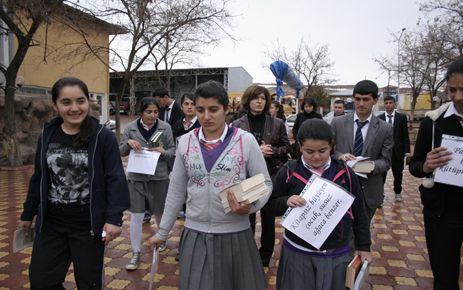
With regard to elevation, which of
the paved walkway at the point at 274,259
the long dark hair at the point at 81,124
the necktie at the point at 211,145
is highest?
the long dark hair at the point at 81,124

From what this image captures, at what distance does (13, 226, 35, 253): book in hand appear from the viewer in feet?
8.20

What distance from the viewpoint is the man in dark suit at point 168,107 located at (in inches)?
217

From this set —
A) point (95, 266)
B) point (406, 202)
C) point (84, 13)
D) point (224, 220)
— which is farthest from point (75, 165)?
point (84, 13)

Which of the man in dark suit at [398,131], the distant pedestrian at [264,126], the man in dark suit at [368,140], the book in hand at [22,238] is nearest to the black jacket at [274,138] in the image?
the distant pedestrian at [264,126]

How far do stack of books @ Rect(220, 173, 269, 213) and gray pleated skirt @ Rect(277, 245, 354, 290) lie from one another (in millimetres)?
468

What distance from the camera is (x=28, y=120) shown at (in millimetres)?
12148

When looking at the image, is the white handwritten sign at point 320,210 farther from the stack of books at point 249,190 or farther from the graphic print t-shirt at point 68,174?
the graphic print t-shirt at point 68,174

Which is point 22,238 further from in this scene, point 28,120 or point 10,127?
point 28,120

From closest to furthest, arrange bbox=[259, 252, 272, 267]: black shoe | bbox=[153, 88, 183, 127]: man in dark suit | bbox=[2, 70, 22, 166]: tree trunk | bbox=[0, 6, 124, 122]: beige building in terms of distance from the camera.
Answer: bbox=[259, 252, 272, 267]: black shoe < bbox=[153, 88, 183, 127]: man in dark suit < bbox=[2, 70, 22, 166]: tree trunk < bbox=[0, 6, 124, 122]: beige building

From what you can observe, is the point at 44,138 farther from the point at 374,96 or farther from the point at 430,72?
the point at 430,72

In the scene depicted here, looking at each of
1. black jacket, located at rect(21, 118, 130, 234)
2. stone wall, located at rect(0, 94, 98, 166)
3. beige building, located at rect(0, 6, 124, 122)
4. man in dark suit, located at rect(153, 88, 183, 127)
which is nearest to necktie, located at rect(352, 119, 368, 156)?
black jacket, located at rect(21, 118, 130, 234)

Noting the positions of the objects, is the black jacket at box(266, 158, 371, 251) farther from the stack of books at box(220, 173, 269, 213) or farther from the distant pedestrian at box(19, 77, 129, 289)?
the distant pedestrian at box(19, 77, 129, 289)

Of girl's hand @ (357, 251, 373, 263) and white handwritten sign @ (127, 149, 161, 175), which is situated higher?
white handwritten sign @ (127, 149, 161, 175)

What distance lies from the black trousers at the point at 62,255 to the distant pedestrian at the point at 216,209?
1.50ft
